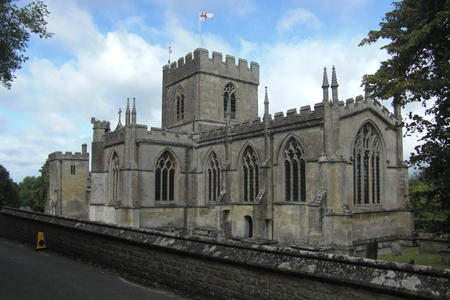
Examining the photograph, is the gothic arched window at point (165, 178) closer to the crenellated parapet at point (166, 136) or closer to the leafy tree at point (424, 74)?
the crenellated parapet at point (166, 136)

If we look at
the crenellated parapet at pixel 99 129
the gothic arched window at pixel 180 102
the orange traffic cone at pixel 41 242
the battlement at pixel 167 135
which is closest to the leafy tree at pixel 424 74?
the orange traffic cone at pixel 41 242

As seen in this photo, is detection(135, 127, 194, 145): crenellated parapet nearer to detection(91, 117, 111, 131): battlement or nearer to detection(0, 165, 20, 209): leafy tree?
detection(91, 117, 111, 131): battlement

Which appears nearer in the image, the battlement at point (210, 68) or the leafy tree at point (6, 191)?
the battlement at point (210, 68)

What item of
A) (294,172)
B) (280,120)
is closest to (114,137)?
(280,120)

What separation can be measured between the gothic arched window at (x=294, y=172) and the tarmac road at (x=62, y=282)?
40.5ft

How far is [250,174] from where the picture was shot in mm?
23094

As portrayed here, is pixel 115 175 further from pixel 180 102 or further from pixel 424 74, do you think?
pixel 424 74

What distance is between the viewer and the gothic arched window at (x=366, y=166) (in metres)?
19.5

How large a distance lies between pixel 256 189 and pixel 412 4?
12851mm

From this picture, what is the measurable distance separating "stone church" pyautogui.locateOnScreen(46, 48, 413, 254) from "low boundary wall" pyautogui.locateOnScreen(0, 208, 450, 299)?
10.3m

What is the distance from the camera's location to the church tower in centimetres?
2930

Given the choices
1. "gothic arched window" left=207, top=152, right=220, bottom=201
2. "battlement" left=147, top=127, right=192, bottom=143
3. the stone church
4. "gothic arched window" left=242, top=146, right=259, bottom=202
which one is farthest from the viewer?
"battlement" left=147, top=127, right=192, bottom=143

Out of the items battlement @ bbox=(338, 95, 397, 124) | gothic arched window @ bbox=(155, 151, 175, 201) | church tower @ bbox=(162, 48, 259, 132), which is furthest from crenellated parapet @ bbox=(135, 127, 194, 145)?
battlement @ bbox=(338, 95, 397, 124)

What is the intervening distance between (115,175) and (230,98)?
435 inches
